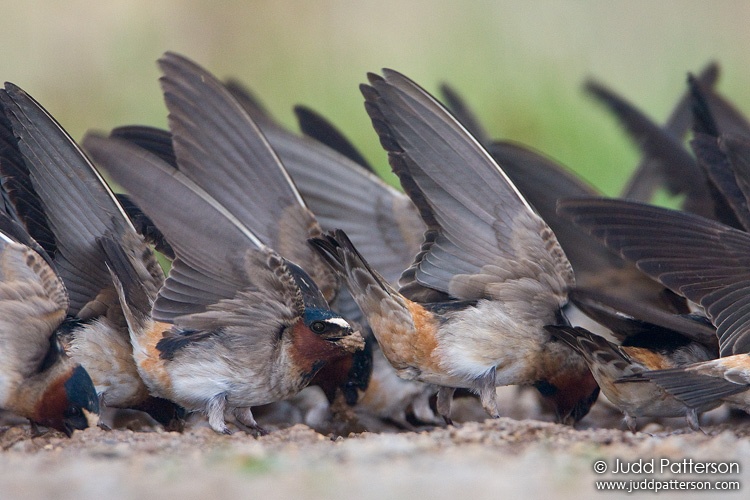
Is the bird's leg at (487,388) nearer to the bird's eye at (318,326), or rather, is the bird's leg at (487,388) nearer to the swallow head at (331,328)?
the swallow head at (331,328)

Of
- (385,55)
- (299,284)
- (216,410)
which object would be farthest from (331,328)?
(385,55)

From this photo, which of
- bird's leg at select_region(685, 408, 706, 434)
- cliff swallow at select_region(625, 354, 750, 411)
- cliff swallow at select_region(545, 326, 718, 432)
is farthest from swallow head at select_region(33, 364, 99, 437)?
bird's leg at select_region(685, 408, 706, 434)

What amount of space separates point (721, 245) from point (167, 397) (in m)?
2.12

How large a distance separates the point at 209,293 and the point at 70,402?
61 cm

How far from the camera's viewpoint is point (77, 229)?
3996 mm

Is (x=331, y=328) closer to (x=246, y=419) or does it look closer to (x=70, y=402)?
(x=246, y=419)

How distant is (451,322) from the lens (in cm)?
401

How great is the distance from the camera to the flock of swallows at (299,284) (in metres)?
3.79

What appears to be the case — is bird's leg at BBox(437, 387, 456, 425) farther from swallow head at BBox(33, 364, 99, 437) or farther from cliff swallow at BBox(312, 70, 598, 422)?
swallow head at BBox(33, 364, 99, 437)

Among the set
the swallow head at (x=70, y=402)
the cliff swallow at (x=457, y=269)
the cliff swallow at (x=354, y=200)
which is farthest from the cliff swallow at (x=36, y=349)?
the cliff swallow at (x=354, y=200)

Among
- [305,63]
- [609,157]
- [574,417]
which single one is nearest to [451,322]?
[574,417]

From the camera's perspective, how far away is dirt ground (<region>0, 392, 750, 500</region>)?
246cm

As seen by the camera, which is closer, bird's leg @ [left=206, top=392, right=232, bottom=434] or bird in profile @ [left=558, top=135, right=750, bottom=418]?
bird in profile @ [left=558, top=135, right=750, bottom=418]

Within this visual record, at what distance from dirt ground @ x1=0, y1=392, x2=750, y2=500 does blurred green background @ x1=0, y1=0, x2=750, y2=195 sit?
199 inches
